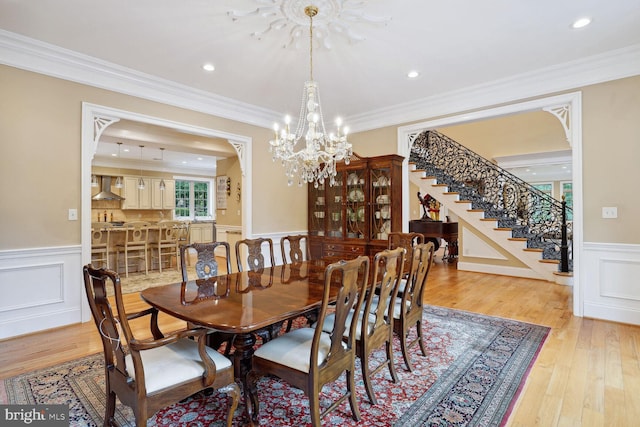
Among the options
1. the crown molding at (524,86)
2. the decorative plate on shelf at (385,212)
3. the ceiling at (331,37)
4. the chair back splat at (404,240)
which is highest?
the ceiling at (331,37)

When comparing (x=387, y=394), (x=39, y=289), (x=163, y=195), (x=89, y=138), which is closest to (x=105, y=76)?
(x=89, y=138)

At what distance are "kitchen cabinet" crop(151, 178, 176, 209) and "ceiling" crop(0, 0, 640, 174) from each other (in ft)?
22.0

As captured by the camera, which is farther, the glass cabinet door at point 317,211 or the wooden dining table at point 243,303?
the glass cabinet door at point 317,211

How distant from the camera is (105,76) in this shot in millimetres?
3609

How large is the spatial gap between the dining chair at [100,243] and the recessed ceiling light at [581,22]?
6.96 metres

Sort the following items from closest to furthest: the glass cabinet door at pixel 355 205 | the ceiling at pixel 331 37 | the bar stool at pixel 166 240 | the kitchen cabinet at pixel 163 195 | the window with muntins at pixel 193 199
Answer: the ceiling at pixel 331 37 < the glass cabinet door at pixel 355 205 < the bar stool at pixel 166 240 < the kitchen cabinet at pixel 163 195 < the window with muntins at pixel 193 199

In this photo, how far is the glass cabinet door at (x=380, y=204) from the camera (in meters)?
4.91

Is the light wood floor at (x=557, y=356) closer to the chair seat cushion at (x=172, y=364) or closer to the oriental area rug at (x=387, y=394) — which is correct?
the oriental area rug at (x=387, y=394)

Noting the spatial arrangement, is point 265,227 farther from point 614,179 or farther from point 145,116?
point 614,179

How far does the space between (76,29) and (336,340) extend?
338 centimetres

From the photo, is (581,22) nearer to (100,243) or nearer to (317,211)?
(317,211)

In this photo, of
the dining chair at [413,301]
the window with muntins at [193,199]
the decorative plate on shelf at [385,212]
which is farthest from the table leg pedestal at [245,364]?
the window with muntins at [193,199]

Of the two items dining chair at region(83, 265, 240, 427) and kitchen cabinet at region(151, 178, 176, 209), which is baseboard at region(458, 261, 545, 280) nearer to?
dining chair at region(83, 265, 240, 427)

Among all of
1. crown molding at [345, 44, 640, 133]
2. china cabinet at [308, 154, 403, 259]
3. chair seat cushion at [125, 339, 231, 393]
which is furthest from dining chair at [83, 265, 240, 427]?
crown molding at [345, 44, 640, 133]
